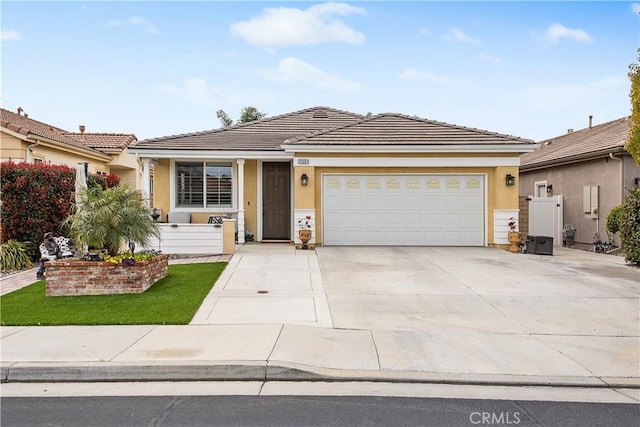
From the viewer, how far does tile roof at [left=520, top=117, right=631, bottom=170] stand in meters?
15.3

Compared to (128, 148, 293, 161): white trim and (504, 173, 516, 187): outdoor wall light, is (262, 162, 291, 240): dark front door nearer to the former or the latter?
(128, 148, 293, 161): white trim

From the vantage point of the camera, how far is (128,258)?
317 inches

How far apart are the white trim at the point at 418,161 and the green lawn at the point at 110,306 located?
646cm

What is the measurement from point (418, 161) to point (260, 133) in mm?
6154

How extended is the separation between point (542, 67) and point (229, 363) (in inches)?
601

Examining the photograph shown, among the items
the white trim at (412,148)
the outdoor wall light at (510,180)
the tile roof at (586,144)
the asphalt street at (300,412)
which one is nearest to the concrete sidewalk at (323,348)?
the asphalt street at (300,412)

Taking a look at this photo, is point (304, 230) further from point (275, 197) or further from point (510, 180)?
point (510, 180)

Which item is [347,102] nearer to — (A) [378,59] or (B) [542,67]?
(A) [378,59]

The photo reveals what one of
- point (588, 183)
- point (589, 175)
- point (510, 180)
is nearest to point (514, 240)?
point (510, 180)

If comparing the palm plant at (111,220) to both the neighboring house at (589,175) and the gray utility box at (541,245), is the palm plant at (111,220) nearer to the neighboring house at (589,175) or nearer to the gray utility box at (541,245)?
the gray utility box at (541,245)

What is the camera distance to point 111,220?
8.07 metres

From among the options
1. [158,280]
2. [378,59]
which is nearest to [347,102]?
[378,59]

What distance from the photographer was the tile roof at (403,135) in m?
13.8

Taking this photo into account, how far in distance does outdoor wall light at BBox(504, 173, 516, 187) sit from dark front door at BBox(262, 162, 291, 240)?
7035mm
